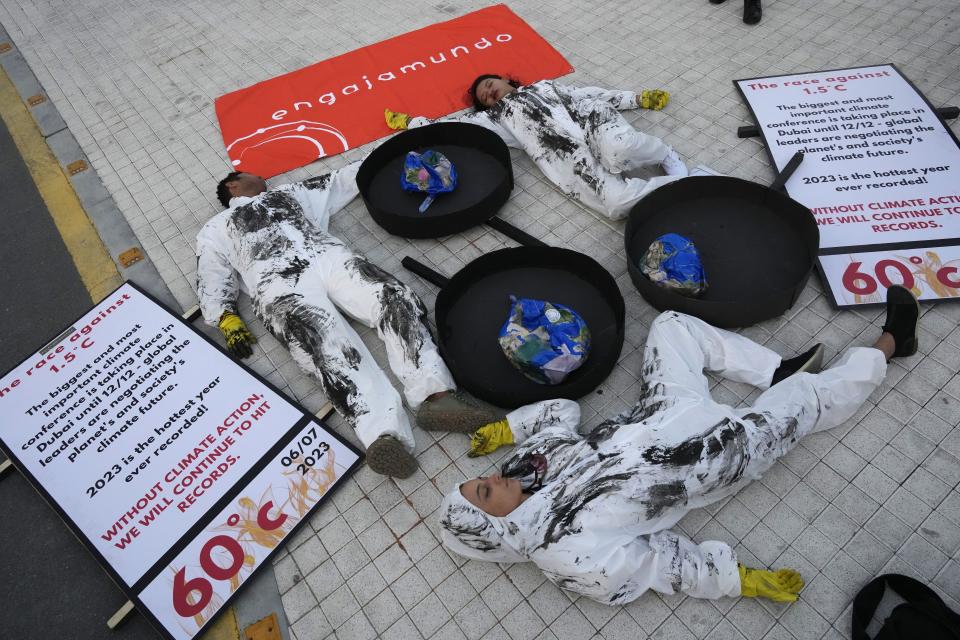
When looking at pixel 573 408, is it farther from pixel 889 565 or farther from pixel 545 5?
pixel 545 5

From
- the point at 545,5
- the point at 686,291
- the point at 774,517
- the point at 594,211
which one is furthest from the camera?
the point at 545,5

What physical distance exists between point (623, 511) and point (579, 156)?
1730 mm

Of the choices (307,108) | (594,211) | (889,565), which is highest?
(307,108)

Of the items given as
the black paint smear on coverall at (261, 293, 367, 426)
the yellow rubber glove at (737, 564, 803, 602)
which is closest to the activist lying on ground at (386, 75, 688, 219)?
the black paint smear on coverall at (261, 293, 367, 426)

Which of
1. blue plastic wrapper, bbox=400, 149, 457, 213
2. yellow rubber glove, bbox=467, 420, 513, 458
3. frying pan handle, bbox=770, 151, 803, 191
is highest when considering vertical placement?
blue plastic wrapper, bbox=400, 149, 457, 213

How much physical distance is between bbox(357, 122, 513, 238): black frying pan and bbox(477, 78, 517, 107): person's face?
247 millimetres

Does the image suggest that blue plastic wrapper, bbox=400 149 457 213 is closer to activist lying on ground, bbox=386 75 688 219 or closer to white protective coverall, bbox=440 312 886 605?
activist lying on ground, bbox=386 75 688 219

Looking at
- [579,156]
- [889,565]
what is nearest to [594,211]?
[579,156]

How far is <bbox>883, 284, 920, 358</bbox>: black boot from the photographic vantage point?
2156 millimetres

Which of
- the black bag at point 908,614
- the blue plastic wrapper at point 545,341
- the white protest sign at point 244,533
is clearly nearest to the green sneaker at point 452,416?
the blue plastic wrapper at point 545,341

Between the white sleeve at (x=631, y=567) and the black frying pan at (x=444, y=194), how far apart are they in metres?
1.60

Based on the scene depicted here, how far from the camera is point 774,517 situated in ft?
6.44

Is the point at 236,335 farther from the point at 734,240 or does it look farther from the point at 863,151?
the point at 863,151

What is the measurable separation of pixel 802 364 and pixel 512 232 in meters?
1.34
